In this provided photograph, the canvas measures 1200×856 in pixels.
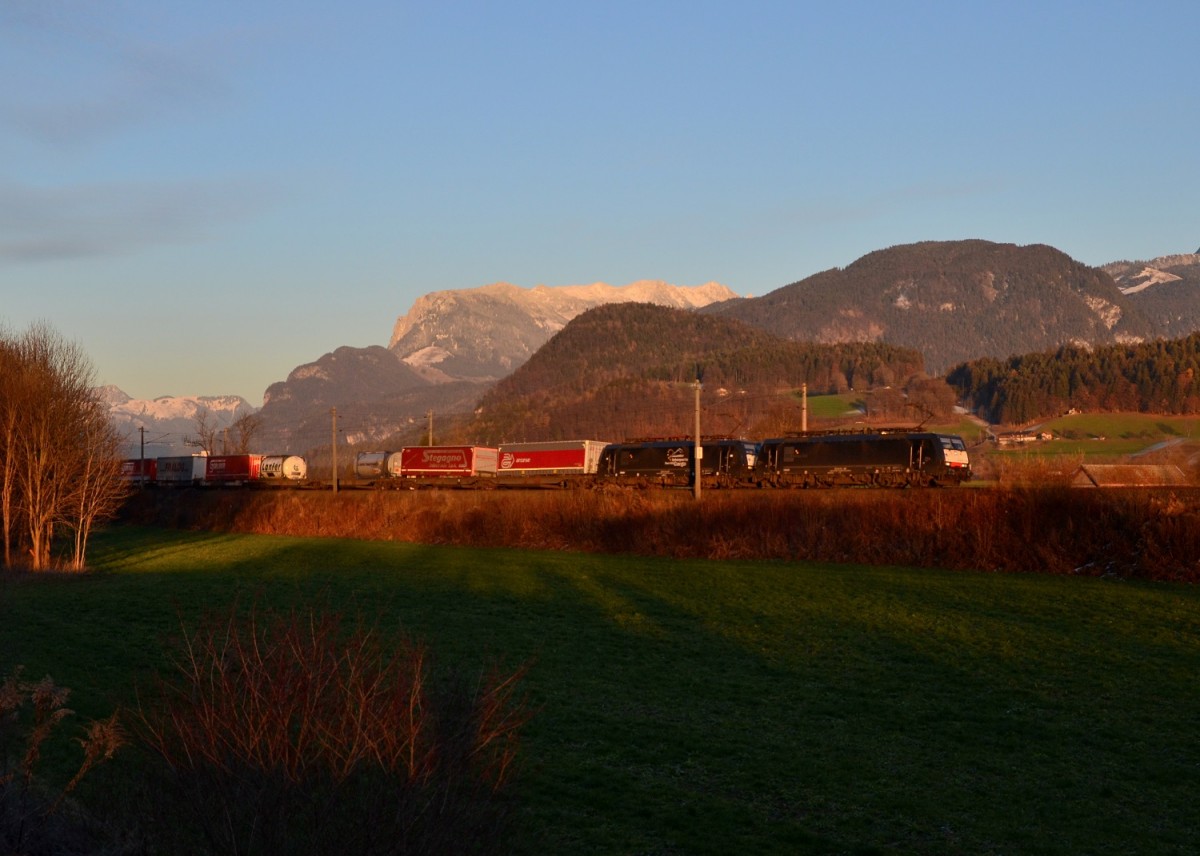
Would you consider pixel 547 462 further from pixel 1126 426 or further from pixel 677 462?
pixel 1126 426

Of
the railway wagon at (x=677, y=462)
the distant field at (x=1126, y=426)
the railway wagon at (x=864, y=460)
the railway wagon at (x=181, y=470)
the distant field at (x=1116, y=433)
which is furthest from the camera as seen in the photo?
the distant field at (x=1126, y=426)

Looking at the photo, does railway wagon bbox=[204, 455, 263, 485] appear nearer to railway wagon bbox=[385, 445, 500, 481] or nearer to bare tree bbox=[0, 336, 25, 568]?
railway wagon bbox=[385, 445, 500, 481]

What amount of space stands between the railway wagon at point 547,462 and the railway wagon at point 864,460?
17.4 meters

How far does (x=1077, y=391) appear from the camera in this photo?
522ft

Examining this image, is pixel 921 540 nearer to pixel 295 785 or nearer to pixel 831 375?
pixel 295 785

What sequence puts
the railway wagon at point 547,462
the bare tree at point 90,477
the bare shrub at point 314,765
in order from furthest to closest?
1. the railway wagon at point 547,462
2. the bare tree at point 90,477
3. the bare shrub at point 314,765

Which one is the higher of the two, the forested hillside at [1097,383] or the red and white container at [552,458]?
the forested hillside at [1097,383]

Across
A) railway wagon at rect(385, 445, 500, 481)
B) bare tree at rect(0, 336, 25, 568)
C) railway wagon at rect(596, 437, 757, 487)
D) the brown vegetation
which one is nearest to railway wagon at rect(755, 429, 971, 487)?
railway wagon at rect(596, 437, 757, 487)

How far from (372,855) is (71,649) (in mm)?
17617

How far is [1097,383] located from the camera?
158 m

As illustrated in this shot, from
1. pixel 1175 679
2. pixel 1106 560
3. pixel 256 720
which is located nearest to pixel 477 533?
pixel 1106 560

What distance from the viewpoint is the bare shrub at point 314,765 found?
7258 millimetres

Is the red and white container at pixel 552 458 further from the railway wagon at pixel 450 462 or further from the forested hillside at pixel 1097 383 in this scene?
the forested hillside at pixel 1097 383

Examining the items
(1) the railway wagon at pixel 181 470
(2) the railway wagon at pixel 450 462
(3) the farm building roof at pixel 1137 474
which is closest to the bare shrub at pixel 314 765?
(3) the farm building roof at pixel 1137 474
